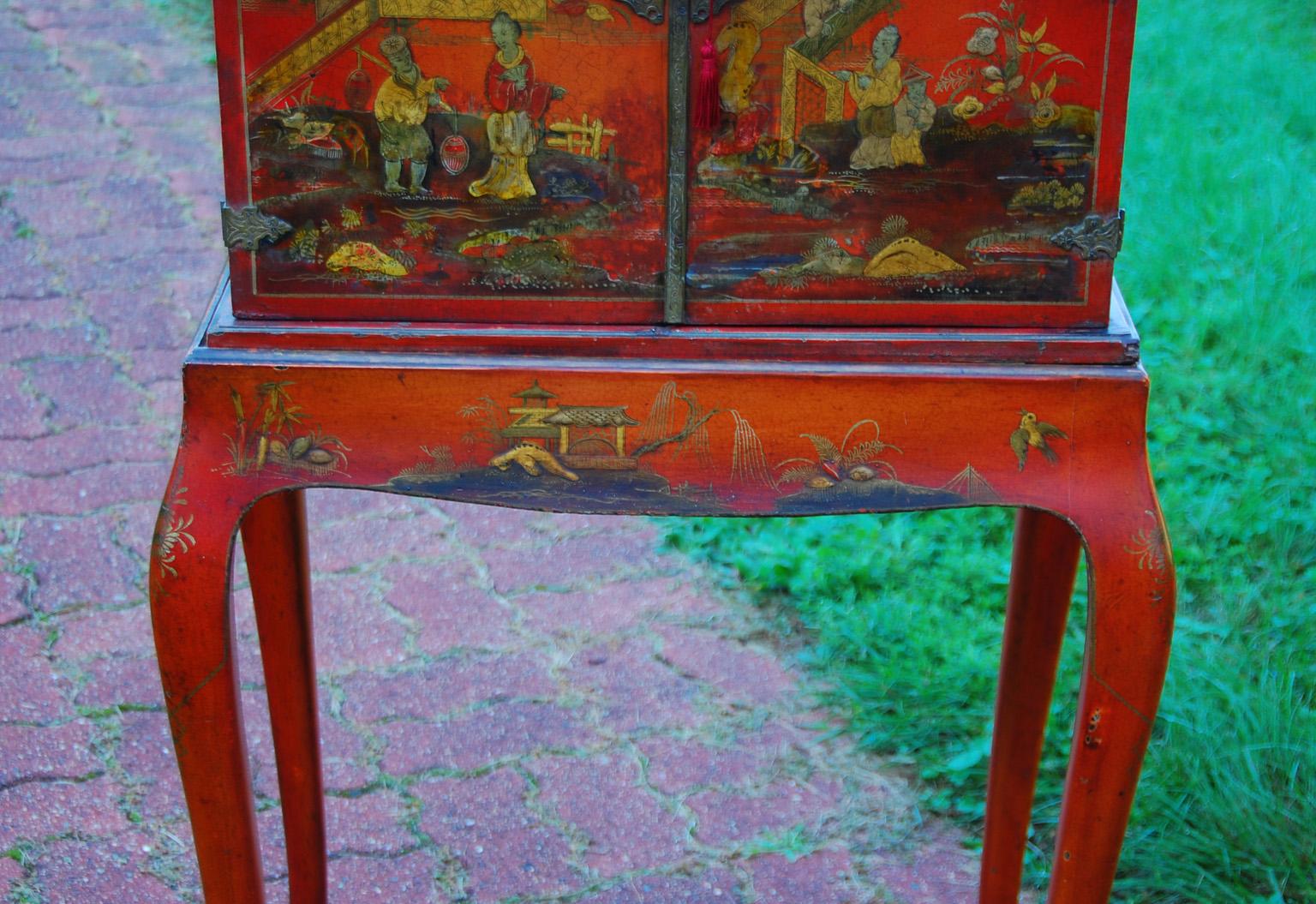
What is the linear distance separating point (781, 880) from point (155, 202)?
2.95m

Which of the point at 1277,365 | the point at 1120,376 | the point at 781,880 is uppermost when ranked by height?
the point at 1120,376

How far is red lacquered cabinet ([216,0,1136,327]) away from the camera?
44.6 inches

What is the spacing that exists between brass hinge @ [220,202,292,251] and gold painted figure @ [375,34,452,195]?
94 mm

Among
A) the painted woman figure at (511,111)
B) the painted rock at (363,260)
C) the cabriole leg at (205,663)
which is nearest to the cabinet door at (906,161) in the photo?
the painted woman figure at (511,111)

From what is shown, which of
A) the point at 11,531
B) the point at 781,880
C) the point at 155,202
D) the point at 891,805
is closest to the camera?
the point at 781,880

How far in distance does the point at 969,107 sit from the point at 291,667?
96 centimetres

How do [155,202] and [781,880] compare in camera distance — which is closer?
[781,880]

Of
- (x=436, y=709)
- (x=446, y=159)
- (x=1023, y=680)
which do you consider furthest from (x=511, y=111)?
(x=436, y=709)

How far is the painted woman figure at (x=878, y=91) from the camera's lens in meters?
1.14

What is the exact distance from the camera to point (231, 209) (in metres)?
1.17

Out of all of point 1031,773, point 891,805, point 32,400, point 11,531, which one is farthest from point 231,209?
point 32,400

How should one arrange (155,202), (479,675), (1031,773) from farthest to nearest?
(155,202)
(479,675)
(1031,773)

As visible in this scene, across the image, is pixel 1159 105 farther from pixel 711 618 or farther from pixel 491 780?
pixel 491 780

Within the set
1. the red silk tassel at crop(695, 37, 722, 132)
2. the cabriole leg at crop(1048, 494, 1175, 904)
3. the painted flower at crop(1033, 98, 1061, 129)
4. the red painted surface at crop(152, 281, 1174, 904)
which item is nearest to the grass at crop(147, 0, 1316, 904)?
the cabriole leg at crop(1048, 494, 1175, 904)
